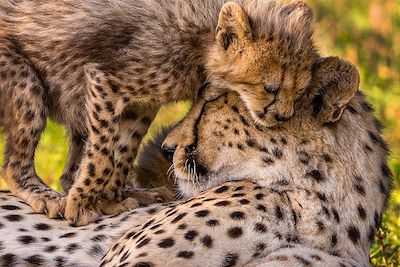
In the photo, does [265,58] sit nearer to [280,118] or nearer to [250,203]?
[280,118]

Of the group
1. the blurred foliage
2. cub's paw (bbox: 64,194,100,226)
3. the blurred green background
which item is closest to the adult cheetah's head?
cub's paw (bbox: 64,194,100,226)

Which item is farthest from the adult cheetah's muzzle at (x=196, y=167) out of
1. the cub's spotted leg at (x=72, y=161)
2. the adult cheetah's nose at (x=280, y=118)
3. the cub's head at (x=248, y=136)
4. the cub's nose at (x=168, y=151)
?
the cub's spotted leg at (x=72, y=161)

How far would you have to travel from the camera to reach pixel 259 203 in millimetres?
4309

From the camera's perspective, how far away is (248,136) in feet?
14.8

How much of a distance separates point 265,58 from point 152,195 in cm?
81

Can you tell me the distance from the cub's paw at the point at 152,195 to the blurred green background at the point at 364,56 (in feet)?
4.26

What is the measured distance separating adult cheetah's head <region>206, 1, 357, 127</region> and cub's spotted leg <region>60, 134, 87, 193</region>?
0.90 meters

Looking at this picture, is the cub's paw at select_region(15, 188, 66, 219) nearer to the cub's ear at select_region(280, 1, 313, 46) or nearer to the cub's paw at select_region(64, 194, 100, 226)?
the cub's paw at select_region(64, 194, 100, 226)

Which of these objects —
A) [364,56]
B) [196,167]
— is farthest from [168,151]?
[364,56]

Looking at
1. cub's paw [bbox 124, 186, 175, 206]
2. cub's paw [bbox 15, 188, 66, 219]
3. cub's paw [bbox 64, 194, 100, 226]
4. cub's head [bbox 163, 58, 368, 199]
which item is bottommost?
cub's paw [bbox 15, 188, 66, 219]

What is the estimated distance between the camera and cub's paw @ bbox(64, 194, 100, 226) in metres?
4.71

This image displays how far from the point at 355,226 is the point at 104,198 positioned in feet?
3.38

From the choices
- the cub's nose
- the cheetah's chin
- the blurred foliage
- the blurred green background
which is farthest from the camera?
the blurred foliage

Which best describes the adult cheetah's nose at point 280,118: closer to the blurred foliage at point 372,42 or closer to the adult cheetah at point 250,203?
the adult cheetah at point 250,203
